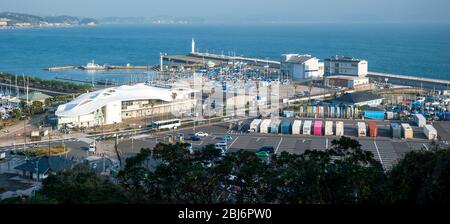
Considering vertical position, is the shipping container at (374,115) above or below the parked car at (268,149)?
above

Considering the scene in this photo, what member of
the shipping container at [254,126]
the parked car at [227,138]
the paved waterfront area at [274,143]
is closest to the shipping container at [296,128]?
the paved waterfront area at [274,143]

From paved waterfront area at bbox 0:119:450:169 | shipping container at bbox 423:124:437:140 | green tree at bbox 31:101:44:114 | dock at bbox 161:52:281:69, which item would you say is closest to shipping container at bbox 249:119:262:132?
paved waterfront area at bbox 0:119:450:169

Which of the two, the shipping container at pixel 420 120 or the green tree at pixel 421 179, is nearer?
the green tree at pixel 421 179

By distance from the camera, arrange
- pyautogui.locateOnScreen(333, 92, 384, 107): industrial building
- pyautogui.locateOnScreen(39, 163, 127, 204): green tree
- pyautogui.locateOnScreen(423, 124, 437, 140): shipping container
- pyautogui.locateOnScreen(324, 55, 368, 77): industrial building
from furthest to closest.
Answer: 1. pyautogui.locateOnScreen(324, 55, 368, 77): industrial building
2. pyautogui.locateOnScreen(333, 92, 384, 107): industrial building
3. pyautogui.locateOnScreen(423, 124, 437, 140): shipping container
4. pyautogui.locateOnScreen(39, 163, 127, 204): green tree

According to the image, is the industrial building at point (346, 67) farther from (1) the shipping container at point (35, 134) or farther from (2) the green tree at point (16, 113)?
(1) the shipping container at point (35, 134)

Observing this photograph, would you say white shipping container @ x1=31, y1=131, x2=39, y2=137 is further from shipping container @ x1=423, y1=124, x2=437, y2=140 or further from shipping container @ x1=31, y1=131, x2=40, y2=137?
shipping container @ x1=423, y1=124, x2=437, y2=140

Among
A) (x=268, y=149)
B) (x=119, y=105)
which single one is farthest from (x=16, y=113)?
(x=268, y=149)

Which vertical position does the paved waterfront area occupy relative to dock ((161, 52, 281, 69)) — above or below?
below

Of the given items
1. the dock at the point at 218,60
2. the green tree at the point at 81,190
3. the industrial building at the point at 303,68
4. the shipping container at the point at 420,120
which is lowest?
the green tree at the point at 81,190
